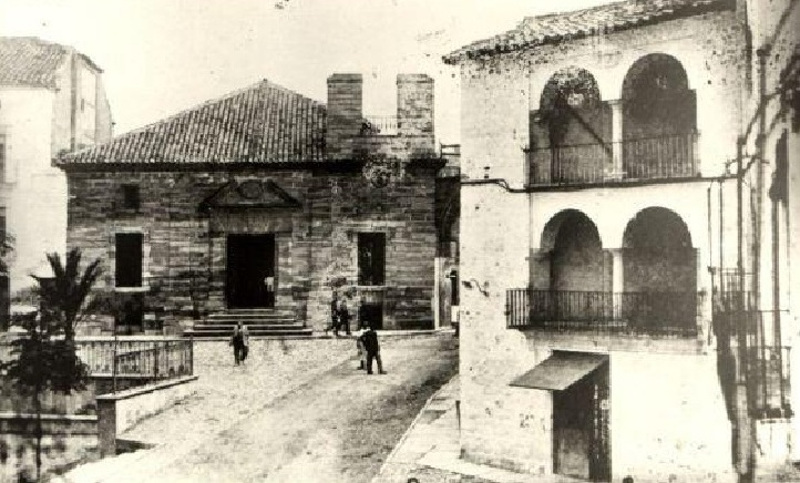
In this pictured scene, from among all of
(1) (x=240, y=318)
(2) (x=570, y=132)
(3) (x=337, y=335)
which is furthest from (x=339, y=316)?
(2) (x=570, y=132)

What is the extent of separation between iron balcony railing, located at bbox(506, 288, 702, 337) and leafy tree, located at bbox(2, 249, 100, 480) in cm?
330

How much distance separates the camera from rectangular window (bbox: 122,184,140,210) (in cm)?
991

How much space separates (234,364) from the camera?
9.48 metres

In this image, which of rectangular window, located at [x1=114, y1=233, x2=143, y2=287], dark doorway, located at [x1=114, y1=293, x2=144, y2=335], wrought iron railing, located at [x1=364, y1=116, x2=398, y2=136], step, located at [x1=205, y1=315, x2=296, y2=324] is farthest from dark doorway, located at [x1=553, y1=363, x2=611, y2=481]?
rectangular window, located at [x1=114, y1=233, x2=143, y2=287]

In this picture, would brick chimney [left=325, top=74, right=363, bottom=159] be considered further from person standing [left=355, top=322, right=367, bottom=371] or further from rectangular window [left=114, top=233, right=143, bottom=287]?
rectangular window [left=114, top=233, right=143, bottom=287]

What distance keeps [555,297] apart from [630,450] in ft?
4.00

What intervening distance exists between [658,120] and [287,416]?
13.3ft

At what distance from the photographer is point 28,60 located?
691cm

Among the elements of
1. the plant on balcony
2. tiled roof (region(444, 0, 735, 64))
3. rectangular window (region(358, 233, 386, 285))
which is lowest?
rectangular window (region(358, 233, 386, 285))

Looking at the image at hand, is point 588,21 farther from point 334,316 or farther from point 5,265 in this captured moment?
point 5,265

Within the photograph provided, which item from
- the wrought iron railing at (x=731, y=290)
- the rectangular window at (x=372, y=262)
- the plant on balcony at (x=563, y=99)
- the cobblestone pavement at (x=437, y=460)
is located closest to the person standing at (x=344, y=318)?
the rectangular window at (x=372, y=262)

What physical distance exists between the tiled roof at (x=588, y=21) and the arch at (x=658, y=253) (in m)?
1.31

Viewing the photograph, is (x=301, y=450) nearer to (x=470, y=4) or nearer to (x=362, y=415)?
(x=362, y=415)

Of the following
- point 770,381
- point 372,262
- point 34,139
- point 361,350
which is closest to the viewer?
point 770,381
